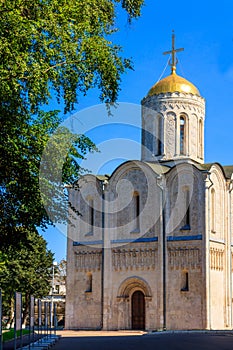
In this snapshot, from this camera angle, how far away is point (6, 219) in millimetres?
18375

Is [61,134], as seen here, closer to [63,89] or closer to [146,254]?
[63,89]

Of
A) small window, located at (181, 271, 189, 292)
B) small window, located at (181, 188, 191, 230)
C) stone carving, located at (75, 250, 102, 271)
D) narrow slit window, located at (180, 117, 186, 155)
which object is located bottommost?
small window, located at (181, 271, 189, 292)

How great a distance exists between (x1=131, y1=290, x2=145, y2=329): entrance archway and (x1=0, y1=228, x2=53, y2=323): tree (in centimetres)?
811

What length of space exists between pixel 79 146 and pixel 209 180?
65.8 ft

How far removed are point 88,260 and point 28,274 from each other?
6717 millimetres

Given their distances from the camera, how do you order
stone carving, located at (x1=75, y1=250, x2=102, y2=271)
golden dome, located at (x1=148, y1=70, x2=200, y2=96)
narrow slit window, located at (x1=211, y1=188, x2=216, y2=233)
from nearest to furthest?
1. narrow slit window, located at (x1=211, y1=188, x2=216, y2=233)
2. stone carving, located at (x1=75, y1=250, x2=102, y2=271)
3. golden dome, located at (x1=148, y1=70, x2=200, y2=96)

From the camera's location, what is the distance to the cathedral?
1380 inches

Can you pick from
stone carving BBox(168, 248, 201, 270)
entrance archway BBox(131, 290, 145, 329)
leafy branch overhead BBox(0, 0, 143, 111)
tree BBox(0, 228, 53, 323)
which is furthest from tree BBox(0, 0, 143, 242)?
tree BBox(0, 228, 53, 323)

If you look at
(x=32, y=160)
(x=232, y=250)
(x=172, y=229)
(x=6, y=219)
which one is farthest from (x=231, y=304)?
(x=32, y=160)

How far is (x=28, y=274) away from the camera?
143 ft

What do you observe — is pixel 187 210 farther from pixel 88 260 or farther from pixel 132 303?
pixel 88 260

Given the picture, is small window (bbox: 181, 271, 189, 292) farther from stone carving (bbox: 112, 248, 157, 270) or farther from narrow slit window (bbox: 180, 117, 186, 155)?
narrow slit window (bbox: 180, 117, 186, 155)

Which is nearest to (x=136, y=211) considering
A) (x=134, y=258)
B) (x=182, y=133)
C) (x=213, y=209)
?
(x=134, y=258)

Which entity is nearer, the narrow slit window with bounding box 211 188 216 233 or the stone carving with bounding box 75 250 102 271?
the narrow slit window with bounding box 211 188 216 233
